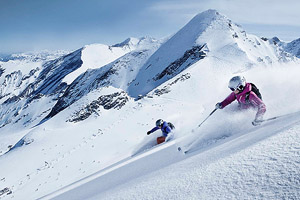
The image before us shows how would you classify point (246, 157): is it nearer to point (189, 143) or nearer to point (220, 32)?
point (189, 143)

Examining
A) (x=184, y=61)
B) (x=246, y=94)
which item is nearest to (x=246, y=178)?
(x=246, y=94)

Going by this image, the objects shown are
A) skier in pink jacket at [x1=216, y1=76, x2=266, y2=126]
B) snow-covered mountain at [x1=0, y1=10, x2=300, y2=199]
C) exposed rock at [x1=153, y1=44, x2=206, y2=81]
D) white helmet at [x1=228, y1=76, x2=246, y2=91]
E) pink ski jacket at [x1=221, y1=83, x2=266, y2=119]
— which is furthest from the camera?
exposed rock at [x1=153, y1=44, x2=206, y2=81]

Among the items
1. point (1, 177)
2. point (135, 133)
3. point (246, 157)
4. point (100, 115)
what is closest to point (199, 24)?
point (100, 115)

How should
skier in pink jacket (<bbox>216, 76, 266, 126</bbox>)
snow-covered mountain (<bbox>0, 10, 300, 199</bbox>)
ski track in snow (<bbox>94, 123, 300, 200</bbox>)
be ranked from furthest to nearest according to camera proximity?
snow-covered mountain (<bbox>0, 10, 300, 199</bbox>)
skier in pink jacket (<bbox>216, 76, 266, 126</bbox>)
ski track in snow (<bbox>94, 123, 300, 200</bbox>)

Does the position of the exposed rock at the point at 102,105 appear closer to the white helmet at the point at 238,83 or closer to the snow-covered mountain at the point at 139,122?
the snow-covered mountain at the point at 139,122

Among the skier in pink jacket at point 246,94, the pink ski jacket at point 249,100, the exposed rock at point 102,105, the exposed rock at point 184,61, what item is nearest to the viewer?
the pink ski jacket at point 249,100

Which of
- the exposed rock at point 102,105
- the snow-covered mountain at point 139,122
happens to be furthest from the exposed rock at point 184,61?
the exposed rock at point 102,105

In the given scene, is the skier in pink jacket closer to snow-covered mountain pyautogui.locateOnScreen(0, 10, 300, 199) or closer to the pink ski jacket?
the pink ski jacket

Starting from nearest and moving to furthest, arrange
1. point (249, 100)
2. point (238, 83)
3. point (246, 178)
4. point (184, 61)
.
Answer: point (246, 178) < point (249, 100) < point (238, 83) < point (184, 61)

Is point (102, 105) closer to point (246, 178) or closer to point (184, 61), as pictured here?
point (246, 178)

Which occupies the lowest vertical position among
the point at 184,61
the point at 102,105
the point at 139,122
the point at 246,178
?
the point at 246,178

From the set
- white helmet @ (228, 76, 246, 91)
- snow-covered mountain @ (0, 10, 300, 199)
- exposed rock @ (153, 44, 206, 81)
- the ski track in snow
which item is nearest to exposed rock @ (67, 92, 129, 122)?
snow-covered mountain @ (0, 10, 300, 199)

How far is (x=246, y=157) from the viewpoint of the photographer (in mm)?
2297

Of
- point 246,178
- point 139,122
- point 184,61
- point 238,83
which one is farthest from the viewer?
point 184,61
